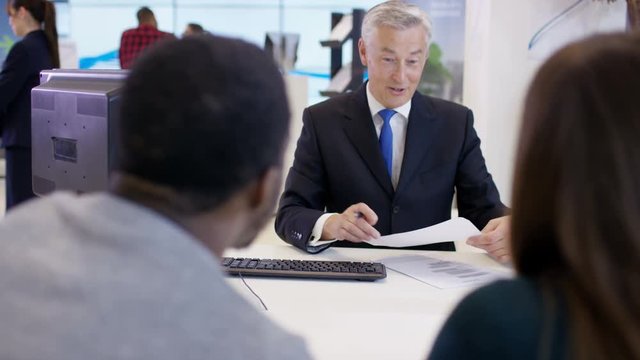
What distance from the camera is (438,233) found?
1787 mm

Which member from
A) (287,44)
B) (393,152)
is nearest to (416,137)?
(393,152)

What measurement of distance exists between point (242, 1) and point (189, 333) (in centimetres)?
761

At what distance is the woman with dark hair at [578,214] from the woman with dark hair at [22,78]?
3017 mm

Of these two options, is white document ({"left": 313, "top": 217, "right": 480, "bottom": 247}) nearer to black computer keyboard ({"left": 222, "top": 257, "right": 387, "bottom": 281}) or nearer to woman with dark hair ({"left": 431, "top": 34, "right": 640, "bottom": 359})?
black computer keyboard ({"left": 222, "top": 257, "right": 387, "bottom": 281})

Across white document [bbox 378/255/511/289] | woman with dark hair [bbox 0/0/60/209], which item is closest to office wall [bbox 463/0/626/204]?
white document [bbox 378/255/511/289]

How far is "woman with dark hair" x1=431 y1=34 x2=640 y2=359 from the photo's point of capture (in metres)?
0.69

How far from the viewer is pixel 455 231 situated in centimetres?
180

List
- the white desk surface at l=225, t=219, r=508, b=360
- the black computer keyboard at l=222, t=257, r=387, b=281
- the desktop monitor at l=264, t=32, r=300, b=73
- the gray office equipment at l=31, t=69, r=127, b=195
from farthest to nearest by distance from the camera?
1. the desktop monitor at l=264, t=32, r=300, b=73
2. the black computer keyboard at l=222, t=257, r=387, b=281
3. the gray office equipment at l=31, t=69, r=127, b=195
4. the white desk surface at l=225, t=219, r=508, b=360

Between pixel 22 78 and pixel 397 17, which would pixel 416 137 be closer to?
pixel 397 17

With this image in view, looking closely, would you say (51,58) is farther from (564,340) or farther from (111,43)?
(111,43)

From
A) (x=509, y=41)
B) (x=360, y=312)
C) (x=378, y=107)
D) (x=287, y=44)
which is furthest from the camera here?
(x=287, y=44)

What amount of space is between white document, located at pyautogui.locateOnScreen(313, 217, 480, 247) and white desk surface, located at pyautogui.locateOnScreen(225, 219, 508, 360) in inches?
3.5

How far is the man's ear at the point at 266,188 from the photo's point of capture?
0.79 metres

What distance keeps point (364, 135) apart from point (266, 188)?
1462mm
